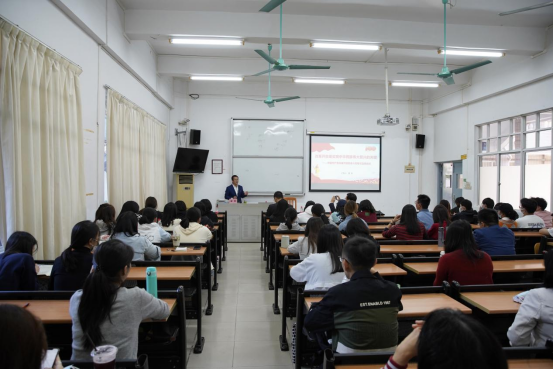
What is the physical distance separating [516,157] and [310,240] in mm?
6650

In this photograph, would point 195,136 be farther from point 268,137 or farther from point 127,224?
point 127,224

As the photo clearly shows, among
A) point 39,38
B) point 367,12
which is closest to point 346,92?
point 367,12

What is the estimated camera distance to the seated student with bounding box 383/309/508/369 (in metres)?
0.85

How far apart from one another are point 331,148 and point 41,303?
350 inches

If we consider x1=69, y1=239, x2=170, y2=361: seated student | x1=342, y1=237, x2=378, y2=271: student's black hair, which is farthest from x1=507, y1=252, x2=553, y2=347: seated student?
x1=69, y1=239, x2=170, y2=361: seated student

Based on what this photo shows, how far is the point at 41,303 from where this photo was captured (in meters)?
2.22

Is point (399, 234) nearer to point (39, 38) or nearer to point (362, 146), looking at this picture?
point (39, 38)

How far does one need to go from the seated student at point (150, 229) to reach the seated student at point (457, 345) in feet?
12.2

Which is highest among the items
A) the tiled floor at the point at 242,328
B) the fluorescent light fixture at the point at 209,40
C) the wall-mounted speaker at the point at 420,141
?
the fluorescent light fixture at the point at 209,40

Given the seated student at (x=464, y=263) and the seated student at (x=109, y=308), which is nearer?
the seated student at (x=109, y=308)

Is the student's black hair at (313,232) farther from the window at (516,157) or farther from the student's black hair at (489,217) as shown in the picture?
the window at (516,157)

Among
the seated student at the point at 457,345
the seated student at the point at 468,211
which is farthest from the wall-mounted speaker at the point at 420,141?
the seated student at the point at 457,345

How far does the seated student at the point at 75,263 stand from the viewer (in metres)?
2.43

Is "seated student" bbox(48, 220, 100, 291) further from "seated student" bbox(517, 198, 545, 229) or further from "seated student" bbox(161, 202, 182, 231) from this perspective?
"seated student" bbox(517, 198, 545, 229)
